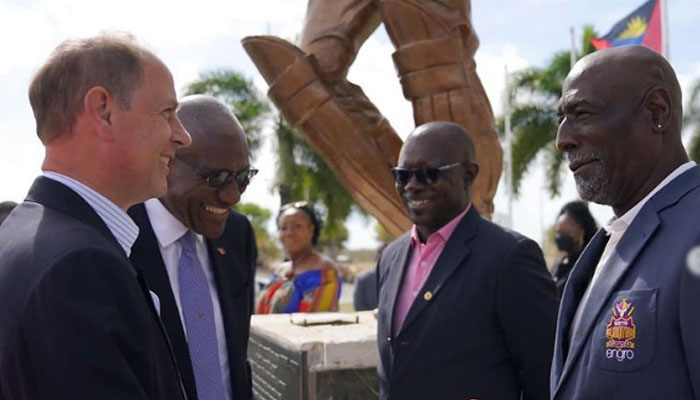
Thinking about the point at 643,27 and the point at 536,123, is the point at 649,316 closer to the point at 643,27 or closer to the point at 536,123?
the point at 643,27

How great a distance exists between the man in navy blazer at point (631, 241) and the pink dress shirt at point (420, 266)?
0.86m

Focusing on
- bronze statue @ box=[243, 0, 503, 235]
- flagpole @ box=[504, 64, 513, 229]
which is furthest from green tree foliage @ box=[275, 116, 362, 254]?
bronze statue @ box=[243, 0, 503, 235]

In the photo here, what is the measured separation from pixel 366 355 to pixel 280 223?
7.95 feet

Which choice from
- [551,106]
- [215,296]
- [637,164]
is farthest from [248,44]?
[551,106]

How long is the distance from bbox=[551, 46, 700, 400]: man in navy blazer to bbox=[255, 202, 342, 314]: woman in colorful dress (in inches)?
132

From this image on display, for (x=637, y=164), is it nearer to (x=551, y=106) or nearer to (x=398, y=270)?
(x=398, y=270)

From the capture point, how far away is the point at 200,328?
235cm

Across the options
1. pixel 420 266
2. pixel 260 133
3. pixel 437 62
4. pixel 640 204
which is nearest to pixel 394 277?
pixel 420 266

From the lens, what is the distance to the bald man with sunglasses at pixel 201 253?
232 cm

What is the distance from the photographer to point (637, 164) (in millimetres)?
1848

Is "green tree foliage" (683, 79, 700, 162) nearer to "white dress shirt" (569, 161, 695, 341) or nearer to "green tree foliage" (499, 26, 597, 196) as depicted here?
"green tree foliage" (499, 26, 597, 196)

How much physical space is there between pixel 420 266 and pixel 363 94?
2021 mm

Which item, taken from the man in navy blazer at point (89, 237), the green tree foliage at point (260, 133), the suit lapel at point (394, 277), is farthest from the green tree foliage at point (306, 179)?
the man in navy blazer at point (89, 237)

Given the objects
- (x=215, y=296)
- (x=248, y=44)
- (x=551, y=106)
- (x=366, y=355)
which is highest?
(x=551, y=106)
